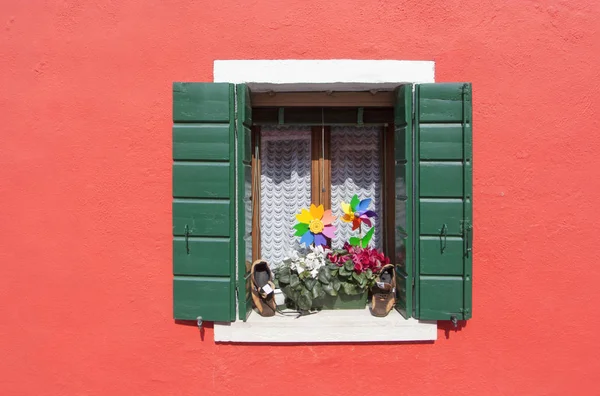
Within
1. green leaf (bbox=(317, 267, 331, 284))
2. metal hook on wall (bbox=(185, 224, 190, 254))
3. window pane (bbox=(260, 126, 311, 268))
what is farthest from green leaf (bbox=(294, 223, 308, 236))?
metal hook on wall (bbox=(185, 224, 190, 254))

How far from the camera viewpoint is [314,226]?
2.70 meters

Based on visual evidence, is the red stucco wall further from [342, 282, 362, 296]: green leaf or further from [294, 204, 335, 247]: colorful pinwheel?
[294, 204, 335, 247]: colorful pinwheel

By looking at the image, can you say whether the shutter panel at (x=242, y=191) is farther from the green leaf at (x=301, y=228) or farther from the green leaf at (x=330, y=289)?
the green leaf at (x=330, y=289)

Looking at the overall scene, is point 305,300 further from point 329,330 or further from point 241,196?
point 241,196

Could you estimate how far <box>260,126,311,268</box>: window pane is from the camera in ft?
9.41

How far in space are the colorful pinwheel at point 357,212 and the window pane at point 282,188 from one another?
0.28 meters

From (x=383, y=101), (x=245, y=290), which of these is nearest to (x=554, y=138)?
(x=383, y=101)

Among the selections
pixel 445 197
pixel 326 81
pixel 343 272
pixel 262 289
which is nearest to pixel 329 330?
pixel 343 272

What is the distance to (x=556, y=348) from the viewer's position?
2525mm

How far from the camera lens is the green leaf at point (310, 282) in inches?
102

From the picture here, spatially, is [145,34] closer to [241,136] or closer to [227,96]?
[227,96]

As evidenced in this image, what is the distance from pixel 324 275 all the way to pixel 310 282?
90mm

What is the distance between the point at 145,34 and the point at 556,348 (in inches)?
115

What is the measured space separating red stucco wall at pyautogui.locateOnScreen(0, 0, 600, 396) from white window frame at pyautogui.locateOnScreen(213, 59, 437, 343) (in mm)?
64
